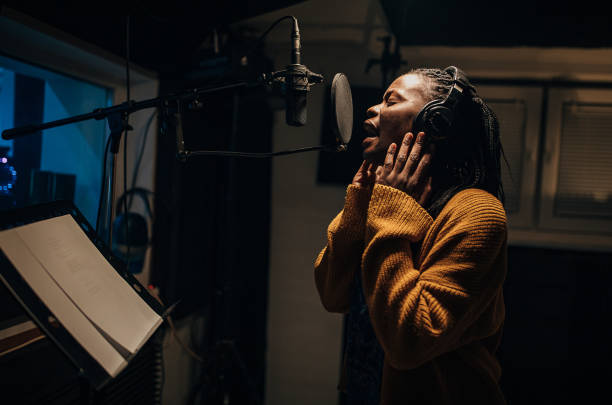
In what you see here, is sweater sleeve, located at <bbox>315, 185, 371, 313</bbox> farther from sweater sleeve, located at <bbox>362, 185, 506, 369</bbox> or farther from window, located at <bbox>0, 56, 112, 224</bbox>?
window, located at <bbox>0, 56, 112, 224</bbox>

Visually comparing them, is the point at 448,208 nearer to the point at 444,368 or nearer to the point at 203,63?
the point at 444,368

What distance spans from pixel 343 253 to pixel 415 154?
13.8 inches

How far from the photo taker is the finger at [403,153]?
972 mm

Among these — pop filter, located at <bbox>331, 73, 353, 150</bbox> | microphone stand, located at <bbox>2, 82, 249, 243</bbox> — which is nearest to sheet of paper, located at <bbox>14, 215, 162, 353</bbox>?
microphone stand, located at <bbox>2, 82, 249, 243</bbox>

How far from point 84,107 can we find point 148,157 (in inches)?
14.2

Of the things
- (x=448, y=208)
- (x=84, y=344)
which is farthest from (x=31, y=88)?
(x=448, y=208)

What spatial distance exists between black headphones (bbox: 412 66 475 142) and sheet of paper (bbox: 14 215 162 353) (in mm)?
862

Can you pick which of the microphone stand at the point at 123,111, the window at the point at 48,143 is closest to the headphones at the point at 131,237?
the window at the point at 48,143

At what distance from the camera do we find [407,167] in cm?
96

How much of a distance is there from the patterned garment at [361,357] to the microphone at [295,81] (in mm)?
533

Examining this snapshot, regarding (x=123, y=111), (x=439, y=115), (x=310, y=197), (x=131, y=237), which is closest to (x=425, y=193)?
(x=439, y=115)

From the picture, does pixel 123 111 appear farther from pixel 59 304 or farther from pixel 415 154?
pixel 415 154

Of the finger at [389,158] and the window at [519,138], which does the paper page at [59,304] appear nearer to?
the finger at [389,158]

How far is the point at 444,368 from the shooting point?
932mm
